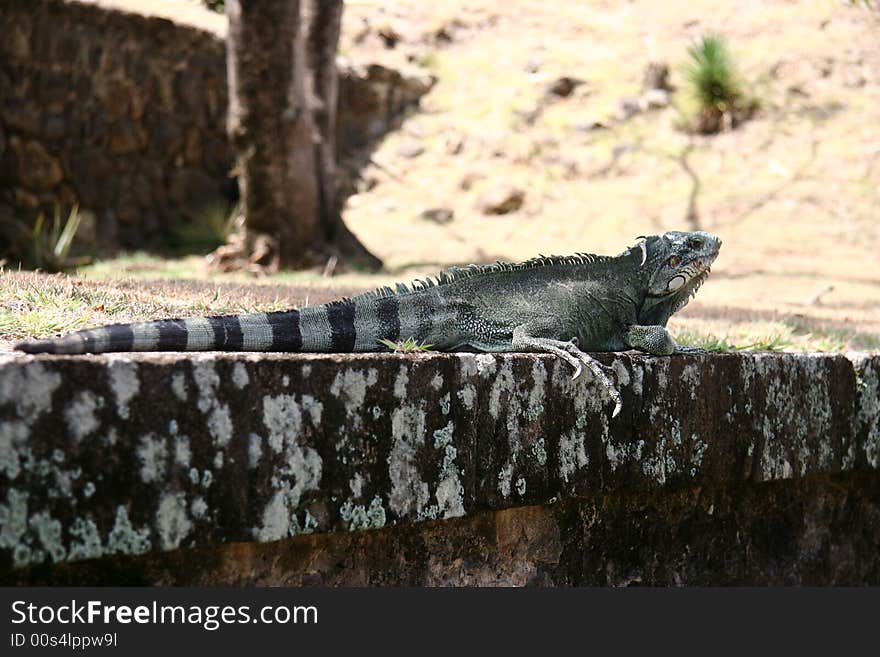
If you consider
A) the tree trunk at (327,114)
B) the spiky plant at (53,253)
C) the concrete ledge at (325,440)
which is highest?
the concrete ledge at (325,440)

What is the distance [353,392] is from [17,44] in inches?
405

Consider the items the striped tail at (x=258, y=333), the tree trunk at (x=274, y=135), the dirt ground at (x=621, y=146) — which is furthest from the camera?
the dirt ground at (x=621, y=146)

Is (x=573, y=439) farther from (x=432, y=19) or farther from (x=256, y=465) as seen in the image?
(x=432, y=19)

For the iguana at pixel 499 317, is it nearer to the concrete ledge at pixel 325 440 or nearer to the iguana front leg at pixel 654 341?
the iguana front leg at pixel 654 341

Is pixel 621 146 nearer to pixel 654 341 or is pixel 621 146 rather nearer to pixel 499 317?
pixel 654 341

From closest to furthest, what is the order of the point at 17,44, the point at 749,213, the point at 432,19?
1. the point at 17,44
2. the point at 749,213
3. the point at 432,19

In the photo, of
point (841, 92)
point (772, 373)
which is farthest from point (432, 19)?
point (772, 373)

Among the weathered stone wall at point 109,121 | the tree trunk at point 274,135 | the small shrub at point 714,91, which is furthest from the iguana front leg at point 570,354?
the small shrub at point 714,91

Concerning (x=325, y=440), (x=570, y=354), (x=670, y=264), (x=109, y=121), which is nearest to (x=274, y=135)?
(x=109, y=121)

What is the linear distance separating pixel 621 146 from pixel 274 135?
6751 millimetres

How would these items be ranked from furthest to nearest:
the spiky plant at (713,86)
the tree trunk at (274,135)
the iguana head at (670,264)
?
the spiky plant at (713,86), the tree trunk at (274,135), the iguana head at (670,264)

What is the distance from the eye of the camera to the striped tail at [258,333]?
9.25 feet

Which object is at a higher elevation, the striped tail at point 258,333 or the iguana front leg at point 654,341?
the striped tail at point 258,333

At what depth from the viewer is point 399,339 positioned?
11.9 ft
